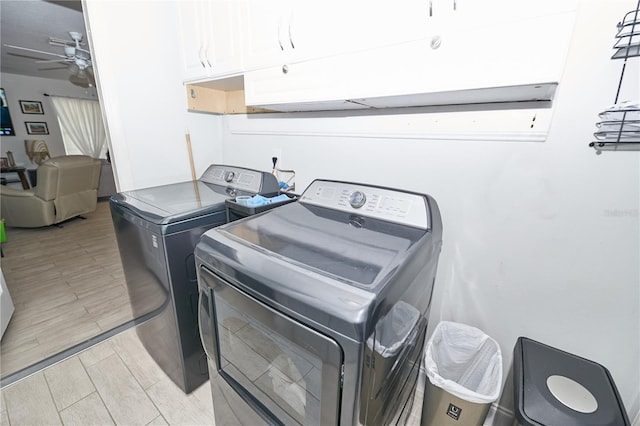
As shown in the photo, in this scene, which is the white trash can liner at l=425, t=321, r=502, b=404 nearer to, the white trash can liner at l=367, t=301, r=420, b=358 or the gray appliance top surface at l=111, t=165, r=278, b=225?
the white trash can liner at l=367, t=301, r=420, b=358

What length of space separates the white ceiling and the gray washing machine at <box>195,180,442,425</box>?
2875 mm

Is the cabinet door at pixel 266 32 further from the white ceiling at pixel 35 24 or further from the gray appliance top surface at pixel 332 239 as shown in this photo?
the white ceiling at pixel 35 24

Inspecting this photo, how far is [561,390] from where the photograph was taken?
86 centimetres

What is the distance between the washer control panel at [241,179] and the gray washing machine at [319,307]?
0.38 meters

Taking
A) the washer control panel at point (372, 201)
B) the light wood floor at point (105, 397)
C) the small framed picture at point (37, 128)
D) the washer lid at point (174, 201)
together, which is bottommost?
the light wood floor at point (105, 397)

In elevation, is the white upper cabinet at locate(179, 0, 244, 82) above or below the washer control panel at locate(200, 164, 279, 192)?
above

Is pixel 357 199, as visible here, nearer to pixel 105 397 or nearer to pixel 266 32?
pixel 266 32

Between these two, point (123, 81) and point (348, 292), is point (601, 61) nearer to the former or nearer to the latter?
point (348, 292)

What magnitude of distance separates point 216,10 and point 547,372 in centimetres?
214

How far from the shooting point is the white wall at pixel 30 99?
5363mm

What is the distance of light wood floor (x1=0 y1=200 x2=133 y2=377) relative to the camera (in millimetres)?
1676

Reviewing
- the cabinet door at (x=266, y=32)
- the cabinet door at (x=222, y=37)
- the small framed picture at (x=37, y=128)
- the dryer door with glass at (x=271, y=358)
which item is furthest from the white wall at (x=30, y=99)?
the dryer door with glass at (x=271, y=358)

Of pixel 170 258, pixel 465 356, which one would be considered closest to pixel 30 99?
pixel 170 258

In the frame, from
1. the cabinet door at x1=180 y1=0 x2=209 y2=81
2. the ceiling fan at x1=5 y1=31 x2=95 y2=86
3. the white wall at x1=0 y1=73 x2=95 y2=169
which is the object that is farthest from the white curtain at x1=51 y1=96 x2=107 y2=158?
the cabinet door at x1=180 y1=0 x2=209 y2=81
